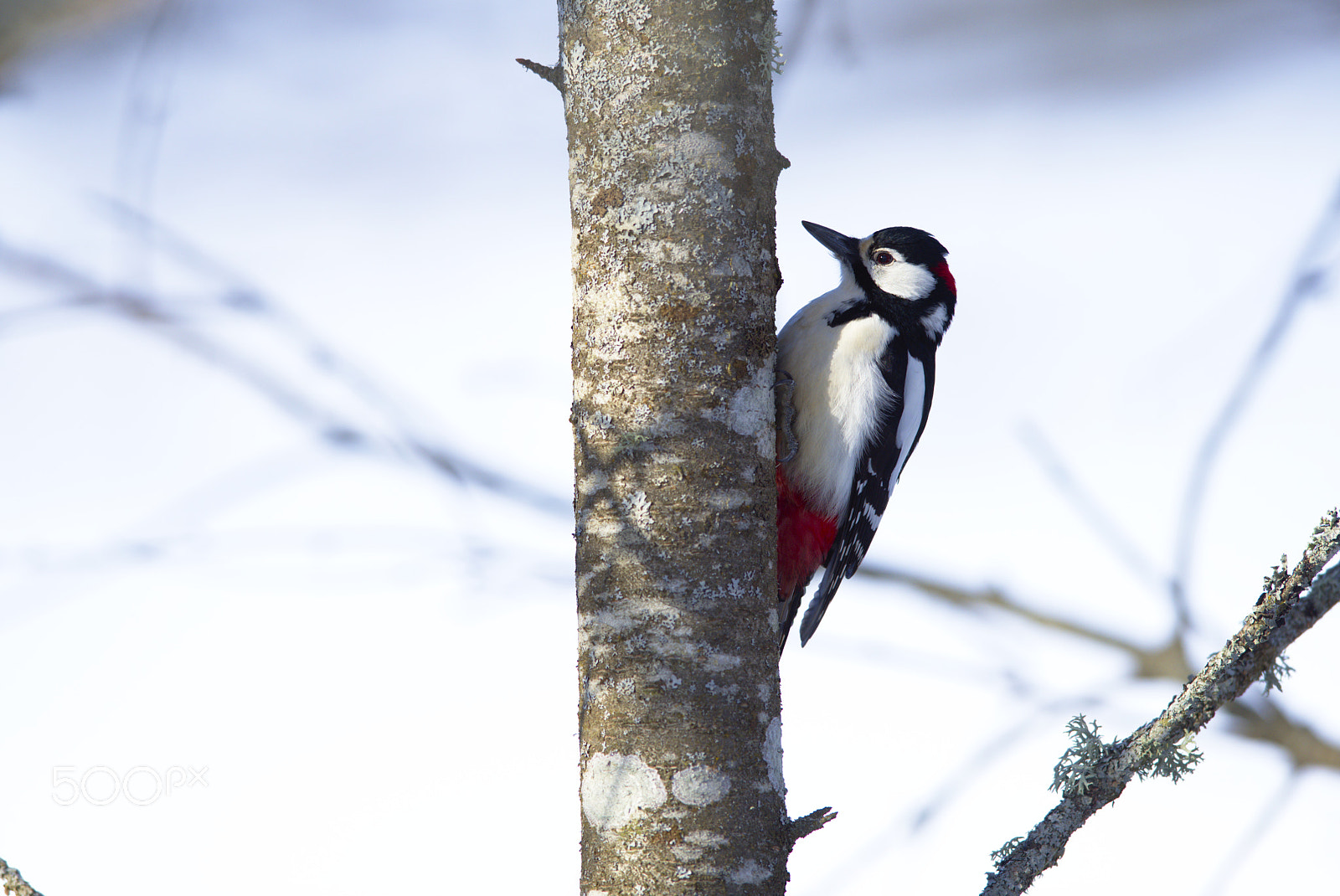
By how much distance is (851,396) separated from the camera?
2645 millimetres

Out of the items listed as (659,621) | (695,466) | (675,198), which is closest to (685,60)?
(675,198)

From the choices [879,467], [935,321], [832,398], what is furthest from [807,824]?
[935,321]

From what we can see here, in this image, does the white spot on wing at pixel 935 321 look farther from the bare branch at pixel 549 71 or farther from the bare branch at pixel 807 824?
the bare branch at pixel 807 824

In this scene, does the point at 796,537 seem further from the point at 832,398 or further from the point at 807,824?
the point at 807,824

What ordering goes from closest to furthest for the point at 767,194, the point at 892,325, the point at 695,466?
1. the point at 695,466
2. the point at 767,194
3. the point at 892,325

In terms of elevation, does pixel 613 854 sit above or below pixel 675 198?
below

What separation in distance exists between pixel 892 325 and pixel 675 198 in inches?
51.7

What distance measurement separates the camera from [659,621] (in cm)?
158

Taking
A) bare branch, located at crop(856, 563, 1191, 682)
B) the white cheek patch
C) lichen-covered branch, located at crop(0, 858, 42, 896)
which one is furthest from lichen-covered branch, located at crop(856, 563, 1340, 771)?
lichen-covered branch, located at crop(0, 858, 42, 896)

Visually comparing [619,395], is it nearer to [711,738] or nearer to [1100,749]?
[711,738]

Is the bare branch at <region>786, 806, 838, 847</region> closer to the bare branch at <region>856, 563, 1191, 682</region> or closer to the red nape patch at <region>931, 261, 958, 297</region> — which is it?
the bare branch at <region>856, 563, 1191, 682</region>

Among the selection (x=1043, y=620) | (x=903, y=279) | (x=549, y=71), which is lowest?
(x=1043, y=620)

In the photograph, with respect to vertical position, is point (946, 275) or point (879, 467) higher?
point (946, 275)

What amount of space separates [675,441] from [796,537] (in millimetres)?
1314
